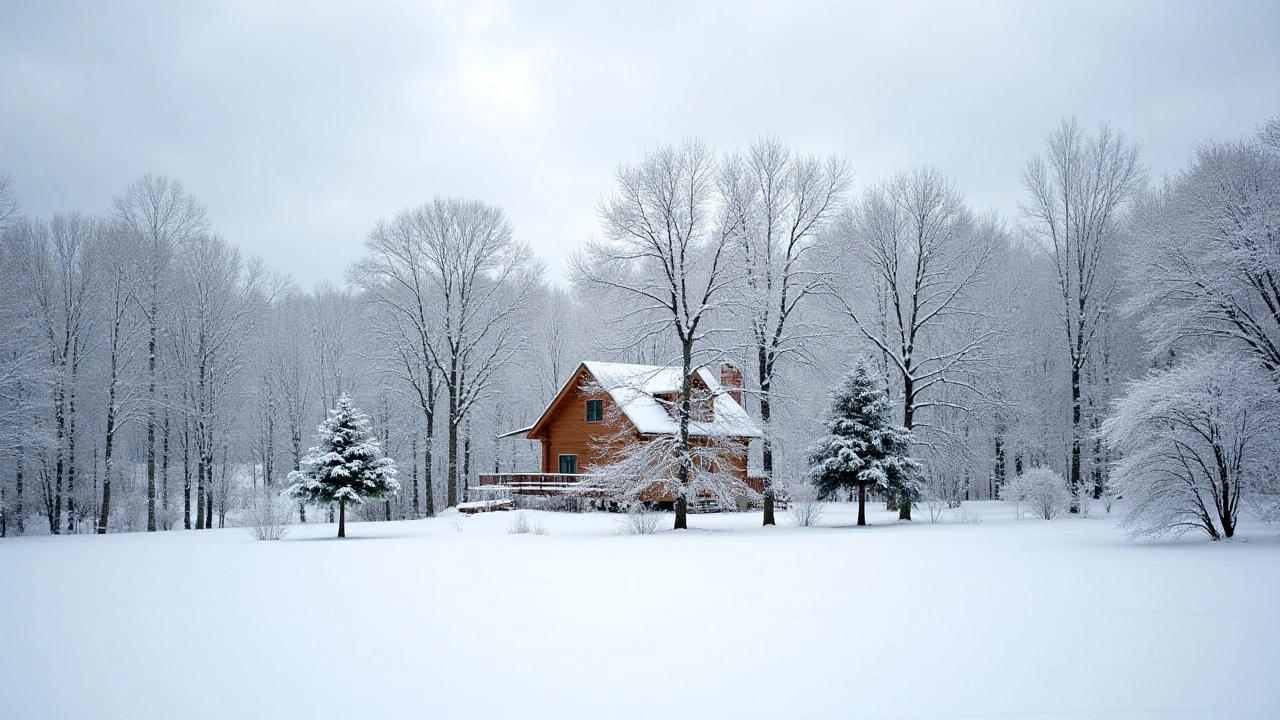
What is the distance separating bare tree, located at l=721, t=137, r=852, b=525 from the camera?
82.1ft

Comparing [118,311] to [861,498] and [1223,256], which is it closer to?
[861,498]

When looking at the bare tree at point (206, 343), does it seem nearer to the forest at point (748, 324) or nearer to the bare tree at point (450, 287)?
the forest at point (748, 324)

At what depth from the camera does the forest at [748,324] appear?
21.8 meters

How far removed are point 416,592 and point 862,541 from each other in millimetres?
11733

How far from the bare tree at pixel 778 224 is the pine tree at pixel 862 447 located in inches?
72.6

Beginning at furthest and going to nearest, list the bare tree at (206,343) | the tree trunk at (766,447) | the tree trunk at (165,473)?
the bare tree at (206,343) < the tree trunk at (165,473) < the tree trunk at (766,447)

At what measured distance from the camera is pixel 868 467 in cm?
2491

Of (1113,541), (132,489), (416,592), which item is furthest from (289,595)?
(132,489)

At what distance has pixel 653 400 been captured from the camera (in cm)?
2803

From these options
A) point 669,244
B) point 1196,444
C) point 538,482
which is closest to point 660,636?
point 1196,444

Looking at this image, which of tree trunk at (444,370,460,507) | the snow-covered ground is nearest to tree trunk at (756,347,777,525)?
the snow-covered ground

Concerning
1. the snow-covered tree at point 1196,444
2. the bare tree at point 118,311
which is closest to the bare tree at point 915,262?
the snow-covered tree at point 1196,444

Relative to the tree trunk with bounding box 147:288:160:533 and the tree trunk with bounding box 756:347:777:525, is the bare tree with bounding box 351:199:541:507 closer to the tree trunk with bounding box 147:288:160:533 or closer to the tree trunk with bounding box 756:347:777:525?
the tree trunk with bounding box 147:288:160:533

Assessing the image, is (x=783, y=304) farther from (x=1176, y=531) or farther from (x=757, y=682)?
(x=757, y=682)
